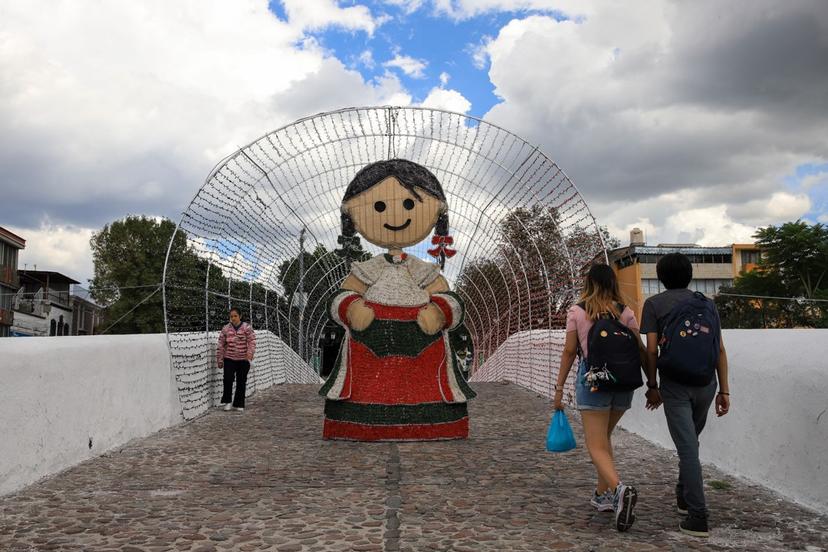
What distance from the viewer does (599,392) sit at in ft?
13.2

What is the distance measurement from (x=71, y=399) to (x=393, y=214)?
11.3 feet

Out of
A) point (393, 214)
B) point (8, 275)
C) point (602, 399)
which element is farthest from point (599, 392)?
point (8, 275)

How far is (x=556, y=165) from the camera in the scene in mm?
8547

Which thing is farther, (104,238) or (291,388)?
(104,238)

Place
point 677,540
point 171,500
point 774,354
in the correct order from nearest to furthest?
point 677,540 < point 171,500 < point 774,354

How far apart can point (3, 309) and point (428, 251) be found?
3203 cm

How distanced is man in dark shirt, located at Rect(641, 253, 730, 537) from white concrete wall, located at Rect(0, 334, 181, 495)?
3.94 m

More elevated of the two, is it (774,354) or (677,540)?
(774,354)

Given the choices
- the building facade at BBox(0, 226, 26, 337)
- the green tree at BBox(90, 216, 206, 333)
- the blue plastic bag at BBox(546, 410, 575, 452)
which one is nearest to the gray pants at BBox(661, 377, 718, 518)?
the blue plastic bag at BBox(546, 410, 575, 452)

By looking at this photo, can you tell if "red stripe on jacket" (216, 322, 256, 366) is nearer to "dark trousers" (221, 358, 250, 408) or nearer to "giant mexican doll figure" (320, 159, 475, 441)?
"dark trousers" (221, 358, 250, 408)

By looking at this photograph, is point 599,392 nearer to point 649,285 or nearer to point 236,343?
point 236,343

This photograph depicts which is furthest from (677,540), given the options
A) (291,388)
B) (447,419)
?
(291,388)

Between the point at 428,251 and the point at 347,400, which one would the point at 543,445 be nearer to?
the point at 347,400

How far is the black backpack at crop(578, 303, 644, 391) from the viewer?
155 inches
